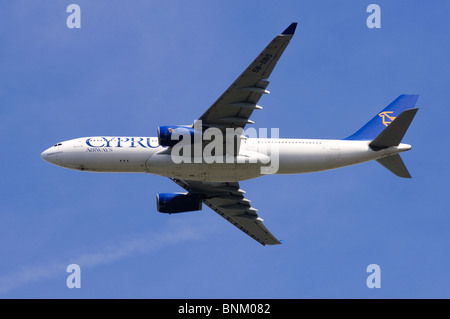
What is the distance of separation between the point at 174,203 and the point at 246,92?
1473 cm

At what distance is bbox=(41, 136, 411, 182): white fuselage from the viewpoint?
2266 inches

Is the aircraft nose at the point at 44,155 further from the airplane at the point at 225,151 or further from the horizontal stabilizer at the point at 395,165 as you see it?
the horizontal stabilizer at the point at 395,165


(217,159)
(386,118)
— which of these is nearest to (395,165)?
(386,118)

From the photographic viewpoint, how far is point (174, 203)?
64.3m

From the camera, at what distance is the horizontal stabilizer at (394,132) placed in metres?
56.5

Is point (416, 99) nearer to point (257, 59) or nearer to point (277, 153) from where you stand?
point (277, 153)

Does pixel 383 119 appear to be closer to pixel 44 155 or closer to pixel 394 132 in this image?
pixel 394 132

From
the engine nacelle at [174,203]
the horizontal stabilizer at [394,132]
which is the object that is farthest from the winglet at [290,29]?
the engine nacelle at [174,203]

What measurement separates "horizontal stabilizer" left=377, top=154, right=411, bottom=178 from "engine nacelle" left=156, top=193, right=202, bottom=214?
17.2 meters

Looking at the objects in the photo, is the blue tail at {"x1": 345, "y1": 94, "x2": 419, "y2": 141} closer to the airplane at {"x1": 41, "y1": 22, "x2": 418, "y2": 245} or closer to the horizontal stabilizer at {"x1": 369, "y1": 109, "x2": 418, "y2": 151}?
the airplane at {"x1": 41, "y1": 22, "x2": 418, "y2": 245}

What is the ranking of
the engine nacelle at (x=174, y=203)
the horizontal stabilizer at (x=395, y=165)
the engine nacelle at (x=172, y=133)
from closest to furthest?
the engine nacelle at (x=172, y=133) → the horizontal stabilizer at (x=395, y=165) → the engine nacelle at (x=174, y=203)

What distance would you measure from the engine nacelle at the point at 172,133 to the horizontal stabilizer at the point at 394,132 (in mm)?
15085

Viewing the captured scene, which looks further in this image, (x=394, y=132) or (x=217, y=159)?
(x=394, y=132)

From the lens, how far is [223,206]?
66.2 metres
